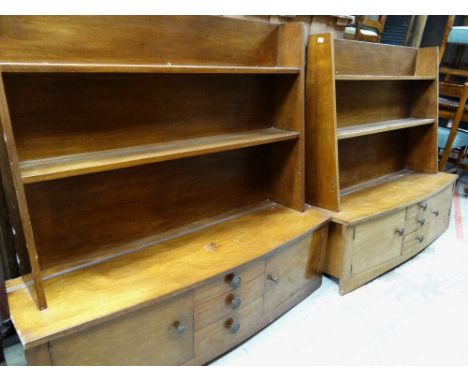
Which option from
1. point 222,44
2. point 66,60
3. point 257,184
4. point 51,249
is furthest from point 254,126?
point 51,249

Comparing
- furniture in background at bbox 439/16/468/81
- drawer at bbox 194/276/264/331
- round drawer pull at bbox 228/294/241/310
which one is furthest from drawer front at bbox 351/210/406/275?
furniture in background at bbox 439/16/468/81

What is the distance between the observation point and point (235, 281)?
1.52 m

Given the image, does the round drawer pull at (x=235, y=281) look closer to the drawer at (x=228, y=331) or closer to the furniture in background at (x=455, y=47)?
the drawer at (x=228, y=331)

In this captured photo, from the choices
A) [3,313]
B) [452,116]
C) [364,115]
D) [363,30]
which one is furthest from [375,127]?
[3,313]

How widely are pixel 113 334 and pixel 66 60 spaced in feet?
3.10

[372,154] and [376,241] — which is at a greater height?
[372,154]

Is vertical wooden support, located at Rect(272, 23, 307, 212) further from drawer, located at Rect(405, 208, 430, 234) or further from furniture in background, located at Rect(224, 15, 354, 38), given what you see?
drawer, located at Rect(405, 208, 430, 234)

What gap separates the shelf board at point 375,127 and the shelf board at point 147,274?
528mm

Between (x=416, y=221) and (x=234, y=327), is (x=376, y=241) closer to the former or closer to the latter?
(x=416, y=221)

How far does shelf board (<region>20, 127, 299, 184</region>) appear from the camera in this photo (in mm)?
1184

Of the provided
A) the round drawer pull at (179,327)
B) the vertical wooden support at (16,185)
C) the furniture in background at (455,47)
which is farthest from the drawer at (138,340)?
the furniture in background at (455,47)

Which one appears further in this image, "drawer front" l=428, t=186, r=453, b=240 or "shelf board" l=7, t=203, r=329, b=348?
"drawer front" l=428, t=186, r=453, b=240

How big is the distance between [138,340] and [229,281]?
41 centimetres

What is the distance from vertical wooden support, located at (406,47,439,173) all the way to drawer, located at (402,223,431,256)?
57 cm
